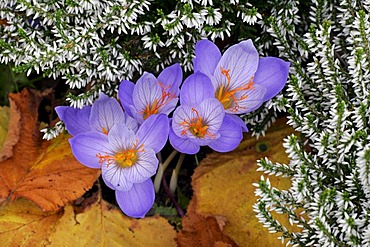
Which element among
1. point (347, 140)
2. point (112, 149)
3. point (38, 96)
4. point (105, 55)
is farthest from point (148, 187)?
point (38, 96)

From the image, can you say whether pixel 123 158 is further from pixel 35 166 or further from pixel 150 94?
pixel 35 166

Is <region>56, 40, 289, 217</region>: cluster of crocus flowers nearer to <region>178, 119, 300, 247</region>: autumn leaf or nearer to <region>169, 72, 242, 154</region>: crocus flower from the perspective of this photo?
<region>169, 72, 242, 154</region>: crocus flower

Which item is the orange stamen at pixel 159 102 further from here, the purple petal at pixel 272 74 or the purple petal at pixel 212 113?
the purple petal at pixel 272 74

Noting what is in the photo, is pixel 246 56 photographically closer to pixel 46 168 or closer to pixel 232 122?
pixel 232 122

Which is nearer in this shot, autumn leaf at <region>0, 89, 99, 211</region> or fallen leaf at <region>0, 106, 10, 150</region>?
autumn leaf at <region>0, 89, 99, 211</region>

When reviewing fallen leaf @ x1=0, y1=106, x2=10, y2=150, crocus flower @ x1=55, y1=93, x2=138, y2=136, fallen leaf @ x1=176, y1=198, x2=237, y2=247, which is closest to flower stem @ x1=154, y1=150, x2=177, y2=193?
fallen leaf @ x1=176, y1=198, x2=237, y2=247

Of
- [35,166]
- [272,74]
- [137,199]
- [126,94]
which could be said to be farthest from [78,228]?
[272,74]

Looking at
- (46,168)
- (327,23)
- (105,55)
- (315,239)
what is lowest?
(46,168)
